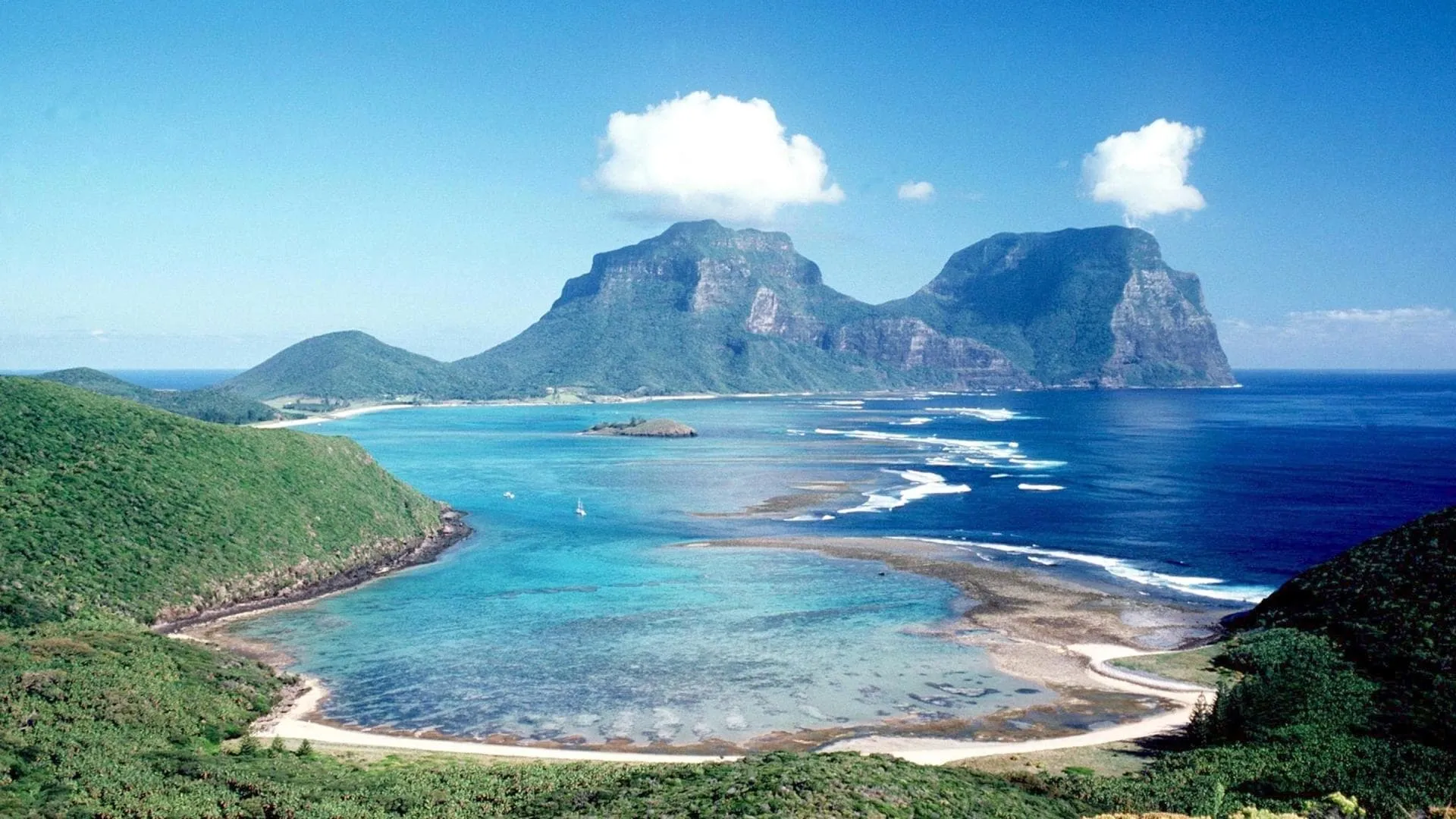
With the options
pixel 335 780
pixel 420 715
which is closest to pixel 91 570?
pixel 420 715

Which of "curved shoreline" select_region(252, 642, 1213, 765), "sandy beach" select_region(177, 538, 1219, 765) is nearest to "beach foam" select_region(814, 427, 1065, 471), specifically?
"sandy beach" select_region(177, 538, 1219, 765)

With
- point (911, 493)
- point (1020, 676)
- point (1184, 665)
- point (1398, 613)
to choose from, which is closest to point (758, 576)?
point (1020, 676)

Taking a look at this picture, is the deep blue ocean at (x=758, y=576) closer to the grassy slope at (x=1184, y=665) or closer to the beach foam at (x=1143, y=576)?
the beach foam at (x=1143, y=576)

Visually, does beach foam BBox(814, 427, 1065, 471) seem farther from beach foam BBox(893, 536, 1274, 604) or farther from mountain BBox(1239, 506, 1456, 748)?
mountain BBox(1239, 506, 1456, 748)

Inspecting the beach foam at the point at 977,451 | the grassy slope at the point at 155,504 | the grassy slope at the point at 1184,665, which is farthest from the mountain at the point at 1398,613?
the beach foam at the point at 977,451

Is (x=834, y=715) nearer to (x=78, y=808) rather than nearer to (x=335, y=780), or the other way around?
(x=335, y=780)
